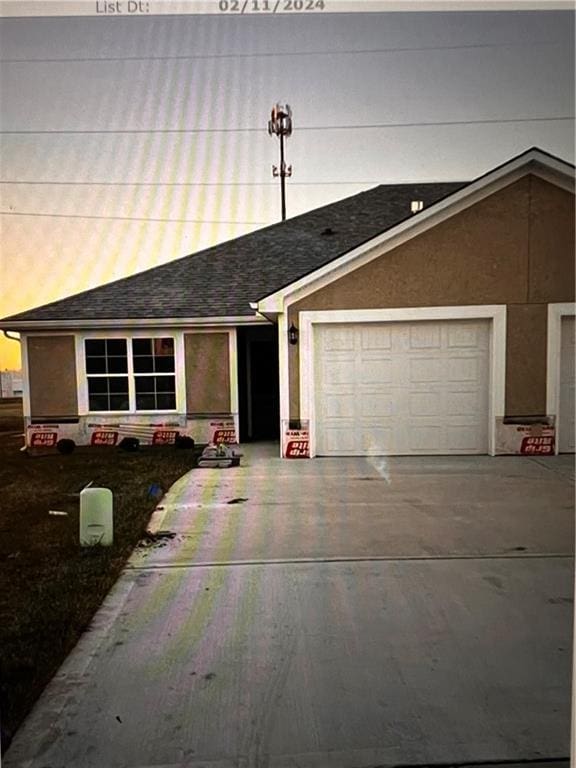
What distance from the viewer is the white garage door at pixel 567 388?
4.42 ft

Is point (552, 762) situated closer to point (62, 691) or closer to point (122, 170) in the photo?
point (62, 691)

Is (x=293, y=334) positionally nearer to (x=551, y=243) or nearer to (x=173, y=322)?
(x=173, y=322)

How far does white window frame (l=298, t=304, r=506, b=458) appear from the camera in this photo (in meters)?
3.57

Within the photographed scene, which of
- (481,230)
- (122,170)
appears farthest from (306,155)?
(481,230)

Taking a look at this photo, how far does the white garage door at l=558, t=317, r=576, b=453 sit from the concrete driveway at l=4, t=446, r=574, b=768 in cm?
12

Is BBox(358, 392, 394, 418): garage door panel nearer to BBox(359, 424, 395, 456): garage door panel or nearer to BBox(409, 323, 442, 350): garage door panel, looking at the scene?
BBox(359, 424, 395, 456): garage door panel

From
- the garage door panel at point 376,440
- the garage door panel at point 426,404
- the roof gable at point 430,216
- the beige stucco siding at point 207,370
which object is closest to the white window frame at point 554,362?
the roof gable at point 430,216

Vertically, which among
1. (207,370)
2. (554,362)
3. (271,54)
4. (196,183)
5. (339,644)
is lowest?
(339,644)

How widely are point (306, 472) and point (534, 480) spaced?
7.66 feet

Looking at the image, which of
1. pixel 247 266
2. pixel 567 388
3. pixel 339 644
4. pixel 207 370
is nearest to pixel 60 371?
pixel 207 370

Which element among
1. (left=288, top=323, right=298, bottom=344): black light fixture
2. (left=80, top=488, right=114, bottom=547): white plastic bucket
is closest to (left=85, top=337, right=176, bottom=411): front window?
(left=288, top=323, right=298, bottom=344): black light fixture

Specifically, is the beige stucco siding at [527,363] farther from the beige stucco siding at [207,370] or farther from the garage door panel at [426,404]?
the beige stucco siding at [207,370]

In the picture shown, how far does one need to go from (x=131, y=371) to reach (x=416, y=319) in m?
4.99

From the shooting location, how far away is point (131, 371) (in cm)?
792
